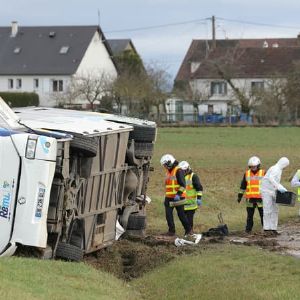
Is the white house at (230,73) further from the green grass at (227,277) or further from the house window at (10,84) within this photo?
the green grass at (227,277)

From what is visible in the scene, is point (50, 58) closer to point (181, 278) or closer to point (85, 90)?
point (85, 90)

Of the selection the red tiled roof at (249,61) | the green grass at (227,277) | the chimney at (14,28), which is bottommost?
the green grass at (227,277)

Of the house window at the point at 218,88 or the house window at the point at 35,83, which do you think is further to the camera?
the house window at the point at 218,88

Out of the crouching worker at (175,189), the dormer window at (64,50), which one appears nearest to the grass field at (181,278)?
the crouching worker at (175,189)

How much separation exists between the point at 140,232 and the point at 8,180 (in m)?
5.31

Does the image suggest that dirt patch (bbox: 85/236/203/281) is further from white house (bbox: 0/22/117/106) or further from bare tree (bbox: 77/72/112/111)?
white house (bbox: 0/22/117/106)

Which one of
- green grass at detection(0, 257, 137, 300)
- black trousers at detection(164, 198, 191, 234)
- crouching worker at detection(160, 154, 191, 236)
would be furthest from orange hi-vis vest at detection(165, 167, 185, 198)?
green grass at detection(0, 257, 137, 300)

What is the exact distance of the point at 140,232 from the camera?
54.9 ft

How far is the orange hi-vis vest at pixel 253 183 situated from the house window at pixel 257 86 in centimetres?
6689

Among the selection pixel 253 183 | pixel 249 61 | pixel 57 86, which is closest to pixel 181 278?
pixel 253 183

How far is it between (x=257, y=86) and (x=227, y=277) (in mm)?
79864

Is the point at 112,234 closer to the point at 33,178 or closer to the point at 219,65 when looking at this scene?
the point at 33,178

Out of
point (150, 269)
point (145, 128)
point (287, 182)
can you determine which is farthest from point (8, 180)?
point (287, 182)

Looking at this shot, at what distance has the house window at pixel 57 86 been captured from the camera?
92.4 meters
